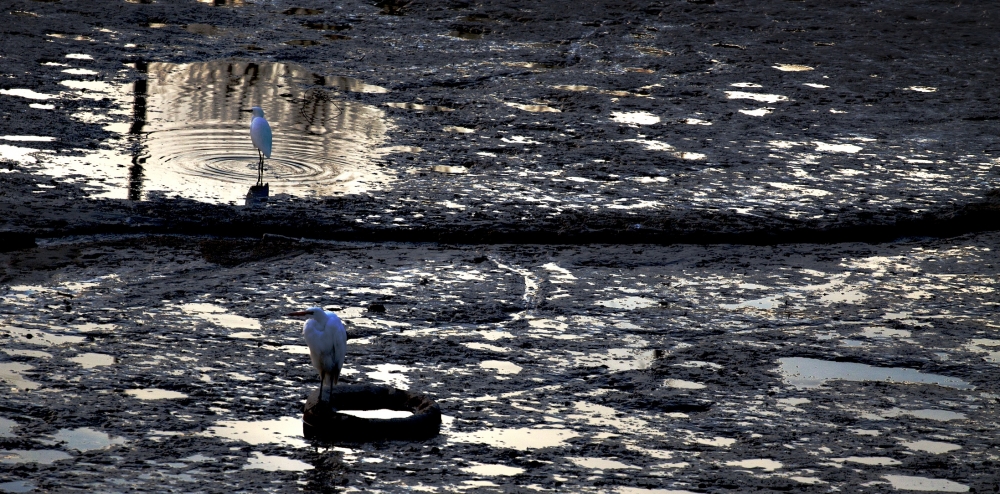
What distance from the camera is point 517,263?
7.17 meters

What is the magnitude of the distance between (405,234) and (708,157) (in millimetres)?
2797

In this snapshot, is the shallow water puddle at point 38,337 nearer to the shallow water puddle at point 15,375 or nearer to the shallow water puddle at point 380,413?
the shallow water puddle at point 15,375

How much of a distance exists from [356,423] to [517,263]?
93.8 inches

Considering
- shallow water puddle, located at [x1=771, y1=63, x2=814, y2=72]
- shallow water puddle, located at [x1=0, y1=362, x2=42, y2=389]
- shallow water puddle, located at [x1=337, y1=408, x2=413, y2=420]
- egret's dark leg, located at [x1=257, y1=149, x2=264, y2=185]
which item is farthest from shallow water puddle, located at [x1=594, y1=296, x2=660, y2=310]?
shallow water puddle, located at [x1=771, y1=63, x2=814, y2=72]

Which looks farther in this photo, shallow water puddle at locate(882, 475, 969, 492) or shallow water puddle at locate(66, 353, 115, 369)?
shallow water puddle at locate(66, 353, 115, 369)

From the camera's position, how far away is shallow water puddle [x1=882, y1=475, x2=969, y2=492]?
15.9ft

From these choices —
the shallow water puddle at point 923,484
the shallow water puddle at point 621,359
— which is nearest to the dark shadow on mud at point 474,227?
the shallow water puddle at point 621,359

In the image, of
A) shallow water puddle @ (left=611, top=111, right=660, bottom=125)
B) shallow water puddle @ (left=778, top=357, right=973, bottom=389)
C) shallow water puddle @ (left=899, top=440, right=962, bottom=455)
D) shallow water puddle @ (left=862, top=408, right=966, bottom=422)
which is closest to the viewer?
shallow water puddle @ (left=899, top=440, right=962, bottom=455)

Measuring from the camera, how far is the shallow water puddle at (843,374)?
584cm

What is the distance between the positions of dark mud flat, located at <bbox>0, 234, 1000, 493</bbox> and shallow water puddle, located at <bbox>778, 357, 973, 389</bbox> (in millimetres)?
17

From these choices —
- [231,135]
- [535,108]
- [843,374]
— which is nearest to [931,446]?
[843,374]

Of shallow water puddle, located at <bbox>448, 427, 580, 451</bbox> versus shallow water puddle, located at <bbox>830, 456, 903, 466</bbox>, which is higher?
shallow water puddle, located at <bbox>830, 456, 903, 466</bbox>

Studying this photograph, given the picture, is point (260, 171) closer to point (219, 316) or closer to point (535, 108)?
point (219, 316)

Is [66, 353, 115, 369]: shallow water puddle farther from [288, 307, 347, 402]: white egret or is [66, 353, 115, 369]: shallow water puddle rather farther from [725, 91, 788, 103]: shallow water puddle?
[725, 91, 788, 103]: shallow water puddle
